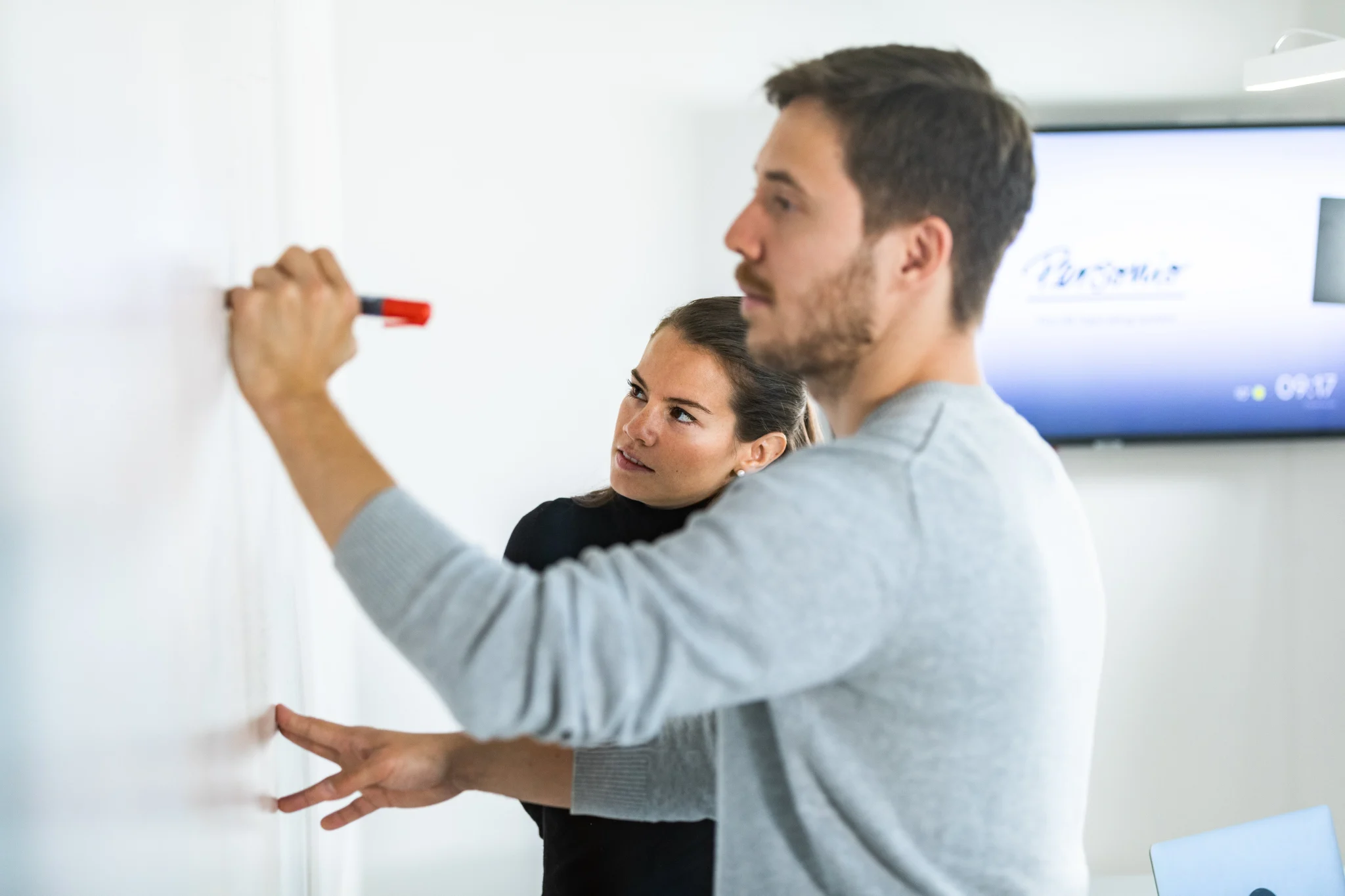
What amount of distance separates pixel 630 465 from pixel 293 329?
3.03 feet

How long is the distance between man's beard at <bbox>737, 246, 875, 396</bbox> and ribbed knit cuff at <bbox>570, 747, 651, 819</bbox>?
44cm

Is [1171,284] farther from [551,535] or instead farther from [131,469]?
[131,469]

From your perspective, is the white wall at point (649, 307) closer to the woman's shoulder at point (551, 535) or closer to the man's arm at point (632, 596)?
the woman's shoulder at point (551, 535)

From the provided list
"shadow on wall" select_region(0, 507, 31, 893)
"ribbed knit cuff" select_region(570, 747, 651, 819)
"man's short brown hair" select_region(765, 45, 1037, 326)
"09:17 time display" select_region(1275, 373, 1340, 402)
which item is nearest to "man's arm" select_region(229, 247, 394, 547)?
"shadow on wall" select_region(0, 507, 31, 893)

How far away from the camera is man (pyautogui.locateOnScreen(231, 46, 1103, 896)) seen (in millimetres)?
693

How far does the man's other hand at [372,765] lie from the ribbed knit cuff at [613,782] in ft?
0.39

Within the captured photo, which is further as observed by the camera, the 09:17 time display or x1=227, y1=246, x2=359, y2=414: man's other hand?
the 09:17 time display

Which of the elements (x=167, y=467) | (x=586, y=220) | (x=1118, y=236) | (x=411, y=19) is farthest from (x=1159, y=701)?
(x=167, y=467)

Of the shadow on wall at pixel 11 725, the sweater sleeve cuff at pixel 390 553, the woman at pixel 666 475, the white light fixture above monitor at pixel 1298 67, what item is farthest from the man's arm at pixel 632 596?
the white light fixture above monitor at pixel 1298 67

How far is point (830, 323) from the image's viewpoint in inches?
34.8

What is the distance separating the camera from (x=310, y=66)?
2125 mm

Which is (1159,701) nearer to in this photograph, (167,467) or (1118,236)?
(1118,236)

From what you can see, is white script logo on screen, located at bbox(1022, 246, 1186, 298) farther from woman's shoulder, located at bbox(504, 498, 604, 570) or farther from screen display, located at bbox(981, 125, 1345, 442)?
woman's shoulder, located at bbox(504, 498, 604, 570)

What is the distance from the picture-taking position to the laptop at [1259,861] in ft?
6.30
